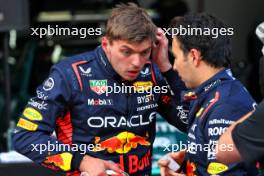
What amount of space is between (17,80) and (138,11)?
3310 millimetres

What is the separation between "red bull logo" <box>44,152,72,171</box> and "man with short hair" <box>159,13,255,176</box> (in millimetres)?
468

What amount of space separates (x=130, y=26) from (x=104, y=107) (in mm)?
402

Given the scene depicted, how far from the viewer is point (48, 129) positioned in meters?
2.96

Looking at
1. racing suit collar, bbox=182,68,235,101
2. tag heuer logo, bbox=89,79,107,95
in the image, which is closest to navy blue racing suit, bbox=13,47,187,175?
tag heuer logo, bbox=89,79,107,95

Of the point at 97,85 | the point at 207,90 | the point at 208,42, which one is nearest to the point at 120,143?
the point at 97,85

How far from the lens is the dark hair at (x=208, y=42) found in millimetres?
2783

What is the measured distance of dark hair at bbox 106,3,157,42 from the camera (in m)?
2.91

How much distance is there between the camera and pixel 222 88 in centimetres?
273

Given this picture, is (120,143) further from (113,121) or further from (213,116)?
(213,116)

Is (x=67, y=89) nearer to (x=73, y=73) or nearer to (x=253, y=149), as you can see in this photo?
(x=73, y=73)

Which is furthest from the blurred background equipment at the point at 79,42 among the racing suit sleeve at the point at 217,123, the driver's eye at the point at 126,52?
the racing suit sleeve at the point at 217,123

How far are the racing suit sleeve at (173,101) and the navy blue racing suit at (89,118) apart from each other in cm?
2

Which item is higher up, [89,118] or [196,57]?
[196,57]

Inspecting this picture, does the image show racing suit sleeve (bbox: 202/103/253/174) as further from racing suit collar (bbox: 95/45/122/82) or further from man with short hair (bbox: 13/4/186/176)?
racing suit collar (bbox: 95/45/122/82)
